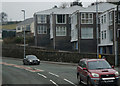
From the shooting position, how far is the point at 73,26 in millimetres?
60000

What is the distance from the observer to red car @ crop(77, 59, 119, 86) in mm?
14492

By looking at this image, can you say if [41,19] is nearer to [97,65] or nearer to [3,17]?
[97,65]

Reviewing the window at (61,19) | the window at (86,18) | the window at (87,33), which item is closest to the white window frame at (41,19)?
the window at (61,19)

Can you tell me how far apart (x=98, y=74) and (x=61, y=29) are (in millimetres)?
49335

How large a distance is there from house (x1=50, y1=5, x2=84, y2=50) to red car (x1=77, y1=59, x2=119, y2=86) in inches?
1833

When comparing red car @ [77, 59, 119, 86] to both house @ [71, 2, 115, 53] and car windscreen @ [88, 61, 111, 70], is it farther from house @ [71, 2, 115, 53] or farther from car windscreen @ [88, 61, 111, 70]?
house @ [71, 2, 115, 53]

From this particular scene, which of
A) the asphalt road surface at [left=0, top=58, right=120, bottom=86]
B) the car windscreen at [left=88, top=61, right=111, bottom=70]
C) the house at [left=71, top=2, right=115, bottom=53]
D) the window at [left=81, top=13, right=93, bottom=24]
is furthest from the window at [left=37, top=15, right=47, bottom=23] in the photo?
the car windscreen at [left=88, top=61, right=111, bottom=70]

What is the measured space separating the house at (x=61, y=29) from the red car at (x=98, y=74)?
46.6 metres

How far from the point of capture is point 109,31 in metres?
47.7

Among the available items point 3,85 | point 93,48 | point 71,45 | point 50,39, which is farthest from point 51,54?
point 3,85

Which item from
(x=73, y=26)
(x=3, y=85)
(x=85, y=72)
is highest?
(x=73, y=26)

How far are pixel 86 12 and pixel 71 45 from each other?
11.5m

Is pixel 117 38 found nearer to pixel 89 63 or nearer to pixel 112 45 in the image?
pixel 112 45

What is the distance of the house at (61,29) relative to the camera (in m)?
63.4
